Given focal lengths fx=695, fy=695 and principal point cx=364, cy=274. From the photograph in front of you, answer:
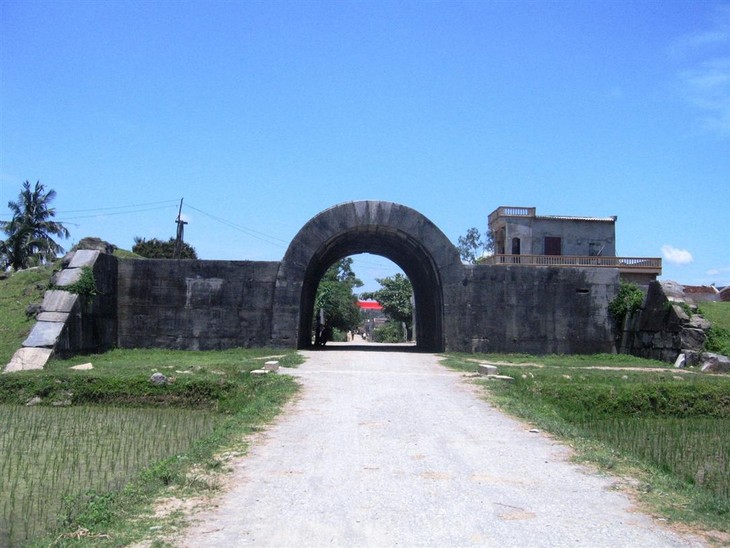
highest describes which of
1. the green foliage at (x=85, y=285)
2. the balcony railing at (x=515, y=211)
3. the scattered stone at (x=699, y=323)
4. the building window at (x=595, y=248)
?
the balcony railing at (x=515, y=211)

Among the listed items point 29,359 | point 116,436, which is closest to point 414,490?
point 116,436

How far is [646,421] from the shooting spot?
40.0 feet

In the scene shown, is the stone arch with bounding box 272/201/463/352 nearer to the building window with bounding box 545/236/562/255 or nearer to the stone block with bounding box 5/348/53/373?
the stone block with bounding box 5/348/53/373

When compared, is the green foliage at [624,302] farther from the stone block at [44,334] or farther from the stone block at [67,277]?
the stone block at [44,334]

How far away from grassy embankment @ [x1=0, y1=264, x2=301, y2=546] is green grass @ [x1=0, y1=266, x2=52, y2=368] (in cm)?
7

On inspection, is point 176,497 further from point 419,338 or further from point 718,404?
point 419,338

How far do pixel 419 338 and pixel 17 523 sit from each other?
24.7 meters

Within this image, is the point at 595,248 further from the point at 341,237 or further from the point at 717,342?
the point at 341,237

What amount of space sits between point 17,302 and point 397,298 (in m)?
40.4

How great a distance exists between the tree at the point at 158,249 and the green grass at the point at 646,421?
34811 millimetres

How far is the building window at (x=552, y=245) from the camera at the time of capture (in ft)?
163

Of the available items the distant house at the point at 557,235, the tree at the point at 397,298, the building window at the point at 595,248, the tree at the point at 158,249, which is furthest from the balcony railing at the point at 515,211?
the tree at the point at 158,249

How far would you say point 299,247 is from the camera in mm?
21203

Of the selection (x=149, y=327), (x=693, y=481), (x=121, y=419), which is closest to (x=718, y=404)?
(x=693, y=481)
